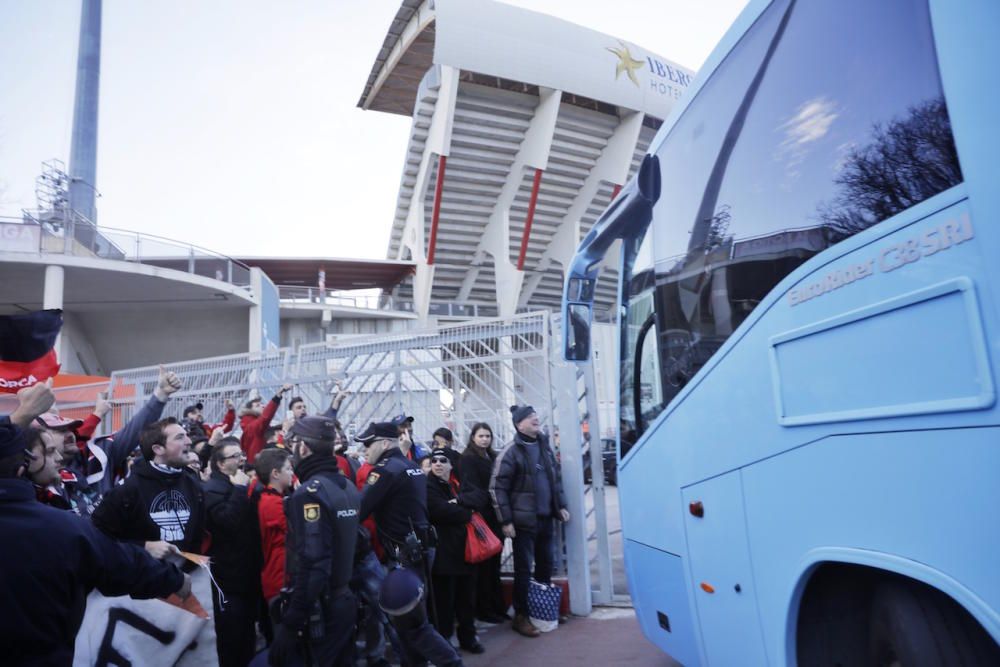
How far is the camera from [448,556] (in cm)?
518

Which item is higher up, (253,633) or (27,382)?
(27,382)

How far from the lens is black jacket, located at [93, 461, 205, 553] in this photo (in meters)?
3.47

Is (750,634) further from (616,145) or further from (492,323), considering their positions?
(616,145)

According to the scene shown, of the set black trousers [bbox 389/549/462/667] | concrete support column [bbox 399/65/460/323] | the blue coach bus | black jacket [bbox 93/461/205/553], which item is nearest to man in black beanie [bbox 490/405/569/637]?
black trousers [bbox 389/549/462/667]

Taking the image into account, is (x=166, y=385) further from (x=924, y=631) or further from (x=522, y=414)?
(x=924, y=631)

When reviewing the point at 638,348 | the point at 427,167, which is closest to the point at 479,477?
the point at 638,348

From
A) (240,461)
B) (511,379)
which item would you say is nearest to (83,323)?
(511,379)

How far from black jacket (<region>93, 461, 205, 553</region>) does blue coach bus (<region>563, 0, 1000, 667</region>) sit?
2.65 m

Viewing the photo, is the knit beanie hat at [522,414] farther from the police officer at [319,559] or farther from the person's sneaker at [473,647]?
the police officer at [319,559]

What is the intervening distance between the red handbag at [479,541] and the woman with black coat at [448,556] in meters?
0.05

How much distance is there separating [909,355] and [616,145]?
31687mm

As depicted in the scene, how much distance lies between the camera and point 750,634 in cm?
255

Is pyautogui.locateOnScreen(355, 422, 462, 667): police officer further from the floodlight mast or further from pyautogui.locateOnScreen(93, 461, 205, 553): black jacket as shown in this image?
the floodlight mast

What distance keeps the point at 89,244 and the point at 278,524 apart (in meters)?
19.0
